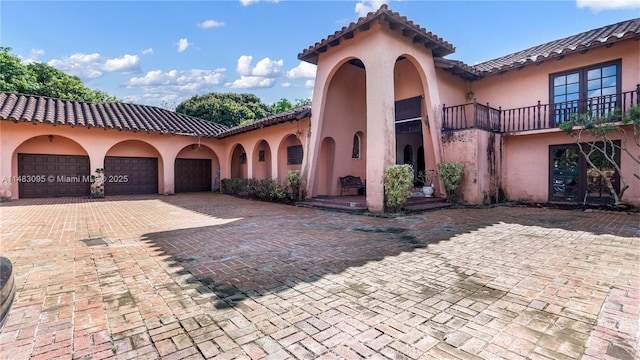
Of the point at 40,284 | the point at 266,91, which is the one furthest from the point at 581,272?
the point at 266,91

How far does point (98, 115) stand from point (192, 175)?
575 cm

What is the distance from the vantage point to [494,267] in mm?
3928

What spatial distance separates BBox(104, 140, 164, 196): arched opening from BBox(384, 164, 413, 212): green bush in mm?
13963

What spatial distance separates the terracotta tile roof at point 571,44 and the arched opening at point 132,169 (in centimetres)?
1742

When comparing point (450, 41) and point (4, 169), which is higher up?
point (450, 41)

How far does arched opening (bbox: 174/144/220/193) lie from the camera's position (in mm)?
18078

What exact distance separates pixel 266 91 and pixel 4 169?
29.6 metres

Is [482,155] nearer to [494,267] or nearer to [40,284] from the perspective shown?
[494,267]

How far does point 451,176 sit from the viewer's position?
32.9ft

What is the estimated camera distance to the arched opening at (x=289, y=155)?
13.9 meters

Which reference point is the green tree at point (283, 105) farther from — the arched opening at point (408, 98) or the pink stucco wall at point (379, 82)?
the pink stucco wall at point (379, 82)

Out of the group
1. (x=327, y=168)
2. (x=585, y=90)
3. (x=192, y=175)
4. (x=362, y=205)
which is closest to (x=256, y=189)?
(x=327, y=168)

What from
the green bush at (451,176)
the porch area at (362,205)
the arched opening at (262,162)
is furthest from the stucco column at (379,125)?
the arched opening at (262,162)

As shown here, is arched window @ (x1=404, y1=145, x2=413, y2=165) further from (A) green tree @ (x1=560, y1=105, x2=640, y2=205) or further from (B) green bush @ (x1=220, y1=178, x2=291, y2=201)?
(B) green bush @ (x1=220, y1=178, x2=291, y2=201)
